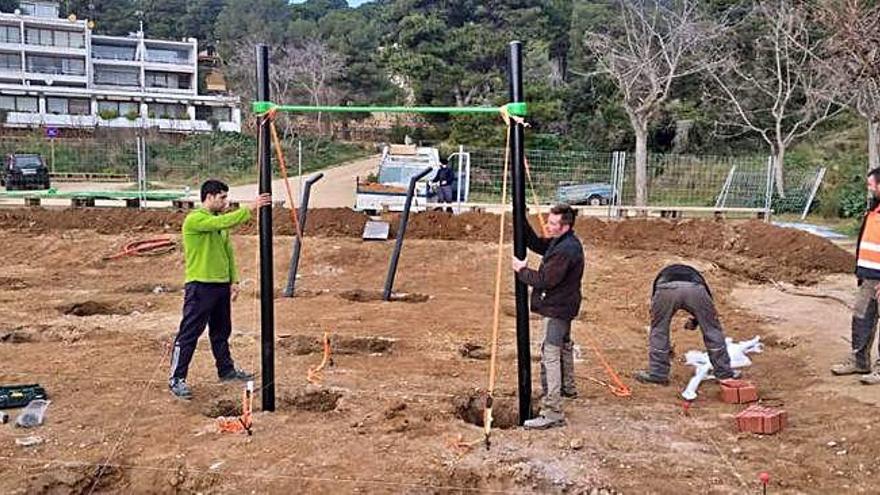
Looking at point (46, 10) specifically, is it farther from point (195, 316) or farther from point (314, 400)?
point (314, 400)

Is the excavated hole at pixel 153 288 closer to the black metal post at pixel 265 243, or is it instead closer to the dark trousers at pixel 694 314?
the black metal post at pixel 265 243

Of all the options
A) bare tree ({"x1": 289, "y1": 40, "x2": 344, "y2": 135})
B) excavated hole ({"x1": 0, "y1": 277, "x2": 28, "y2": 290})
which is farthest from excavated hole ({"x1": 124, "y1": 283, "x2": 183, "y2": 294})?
bare tree ({"x1": 289, "y1": 40, "x2": 344, "y2": 135})

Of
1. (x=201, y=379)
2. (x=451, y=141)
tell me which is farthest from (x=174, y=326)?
(x=451, y=141)

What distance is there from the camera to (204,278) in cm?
702

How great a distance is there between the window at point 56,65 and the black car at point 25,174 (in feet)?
132

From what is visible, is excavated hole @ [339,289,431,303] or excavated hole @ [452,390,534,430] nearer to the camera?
excavated hole @ [452,390,534,430]

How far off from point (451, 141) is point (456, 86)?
307 cm

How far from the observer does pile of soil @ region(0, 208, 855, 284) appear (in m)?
14.5

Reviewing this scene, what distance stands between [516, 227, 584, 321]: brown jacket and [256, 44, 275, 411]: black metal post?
1.95m

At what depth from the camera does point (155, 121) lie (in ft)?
166

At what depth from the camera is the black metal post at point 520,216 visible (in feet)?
19.9

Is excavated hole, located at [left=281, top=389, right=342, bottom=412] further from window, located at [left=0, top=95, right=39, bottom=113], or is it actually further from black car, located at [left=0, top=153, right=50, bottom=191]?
window, located at [left=0, top=95, right=39, bottom=113]

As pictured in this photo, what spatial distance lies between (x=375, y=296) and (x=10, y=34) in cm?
6264

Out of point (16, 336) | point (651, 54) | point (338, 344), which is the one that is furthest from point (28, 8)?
point (338, 344)
